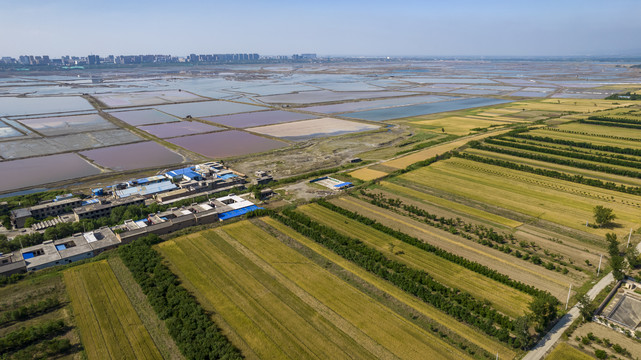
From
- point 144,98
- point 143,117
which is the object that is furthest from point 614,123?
point 144,98

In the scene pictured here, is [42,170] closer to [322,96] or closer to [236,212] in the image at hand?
[236,212]

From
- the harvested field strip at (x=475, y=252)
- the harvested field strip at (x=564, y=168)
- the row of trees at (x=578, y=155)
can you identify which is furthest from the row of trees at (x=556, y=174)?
the harvested field strip at (x=475, y=252)

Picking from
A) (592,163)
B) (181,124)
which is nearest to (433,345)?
(592,163)

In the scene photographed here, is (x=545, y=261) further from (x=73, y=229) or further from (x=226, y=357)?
(x=73, y=229)

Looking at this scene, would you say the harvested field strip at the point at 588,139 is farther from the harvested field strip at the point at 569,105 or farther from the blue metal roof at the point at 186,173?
the blue metal roof at the point at 186,173

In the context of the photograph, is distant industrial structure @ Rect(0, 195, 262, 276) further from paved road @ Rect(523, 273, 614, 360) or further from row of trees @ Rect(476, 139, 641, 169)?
row of trees @ Rect(476, 139, 641, 169)

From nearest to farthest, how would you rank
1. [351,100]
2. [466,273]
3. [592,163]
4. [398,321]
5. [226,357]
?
[226,357], [398,321], [466,273], [592,163], [351,100]
